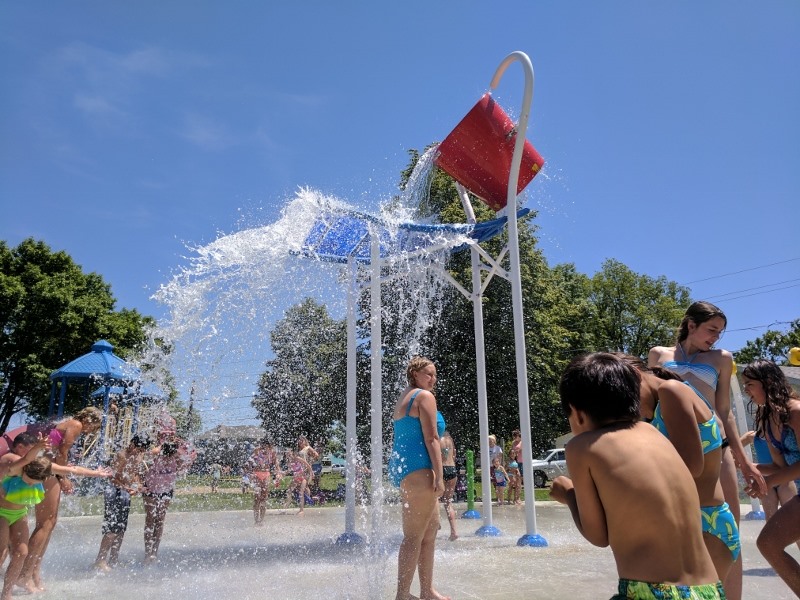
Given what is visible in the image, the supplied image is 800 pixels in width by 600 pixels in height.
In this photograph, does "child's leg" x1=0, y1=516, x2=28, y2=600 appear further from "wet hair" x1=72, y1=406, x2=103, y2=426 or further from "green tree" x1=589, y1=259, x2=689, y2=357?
"green tree" x1=589, y1=259, x2=689, y2=357

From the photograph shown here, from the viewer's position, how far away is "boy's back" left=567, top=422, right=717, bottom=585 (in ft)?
5.70

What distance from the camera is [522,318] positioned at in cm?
727

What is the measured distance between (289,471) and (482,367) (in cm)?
736

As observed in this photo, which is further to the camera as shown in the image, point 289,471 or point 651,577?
point 289,471

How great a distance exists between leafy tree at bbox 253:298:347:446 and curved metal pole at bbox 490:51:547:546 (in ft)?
50.4

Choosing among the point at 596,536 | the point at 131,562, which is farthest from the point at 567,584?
the point at 131,562

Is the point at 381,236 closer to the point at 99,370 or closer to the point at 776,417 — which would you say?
the point at 776,417

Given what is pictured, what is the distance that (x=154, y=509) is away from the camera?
6.64 metres

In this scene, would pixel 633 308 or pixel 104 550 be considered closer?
pixel 104 550

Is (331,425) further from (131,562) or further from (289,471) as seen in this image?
(131,562)

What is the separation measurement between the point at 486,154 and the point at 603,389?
22.2 ft

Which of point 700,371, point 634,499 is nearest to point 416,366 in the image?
point 700,371

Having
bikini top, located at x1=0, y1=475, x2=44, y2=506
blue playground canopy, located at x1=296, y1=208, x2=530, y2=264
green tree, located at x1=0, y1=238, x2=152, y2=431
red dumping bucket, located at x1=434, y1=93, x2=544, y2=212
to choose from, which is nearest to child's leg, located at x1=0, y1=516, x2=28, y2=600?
bikini top, located at x1=0, y1=475, x2=44, y2=506

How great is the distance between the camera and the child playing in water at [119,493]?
6.29 metres
